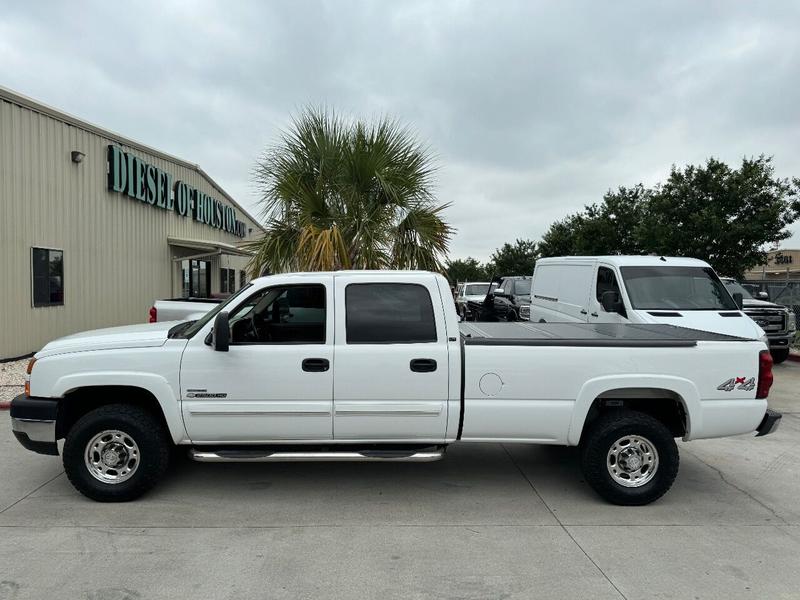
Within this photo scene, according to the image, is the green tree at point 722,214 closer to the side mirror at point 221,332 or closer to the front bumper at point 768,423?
the front bumper at point 768,423

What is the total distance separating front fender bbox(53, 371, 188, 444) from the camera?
183 inches

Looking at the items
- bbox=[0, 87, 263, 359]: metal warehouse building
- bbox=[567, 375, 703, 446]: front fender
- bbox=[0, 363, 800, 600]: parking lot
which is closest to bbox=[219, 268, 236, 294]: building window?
bbox=[0, 87, 263, 359]: metal warehouse building

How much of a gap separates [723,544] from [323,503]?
9.33 feet

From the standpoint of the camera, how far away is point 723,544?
165 inches

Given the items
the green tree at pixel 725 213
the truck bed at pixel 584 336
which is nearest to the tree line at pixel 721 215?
the green tree at pixel 725 213

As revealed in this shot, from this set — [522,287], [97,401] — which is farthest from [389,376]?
[522,287]

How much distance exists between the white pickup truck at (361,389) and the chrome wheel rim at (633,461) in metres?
0.01

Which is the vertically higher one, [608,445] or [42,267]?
[42,267]

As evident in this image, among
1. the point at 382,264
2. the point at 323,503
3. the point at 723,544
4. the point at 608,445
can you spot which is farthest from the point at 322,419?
the point at 382,264

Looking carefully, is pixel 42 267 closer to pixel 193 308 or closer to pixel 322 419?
pixel 193 308

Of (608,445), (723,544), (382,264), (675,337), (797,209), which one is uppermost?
(797,209)

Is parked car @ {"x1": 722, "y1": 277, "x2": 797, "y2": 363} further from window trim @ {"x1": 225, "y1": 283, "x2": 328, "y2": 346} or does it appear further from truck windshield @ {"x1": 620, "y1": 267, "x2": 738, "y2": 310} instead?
window trim @ {"x1": 225, "y1": 283, "x2": 328, "y2": 346}

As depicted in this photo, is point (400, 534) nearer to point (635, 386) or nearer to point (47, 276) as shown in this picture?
point (635, 386)

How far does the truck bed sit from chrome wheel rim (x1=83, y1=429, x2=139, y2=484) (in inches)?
107
